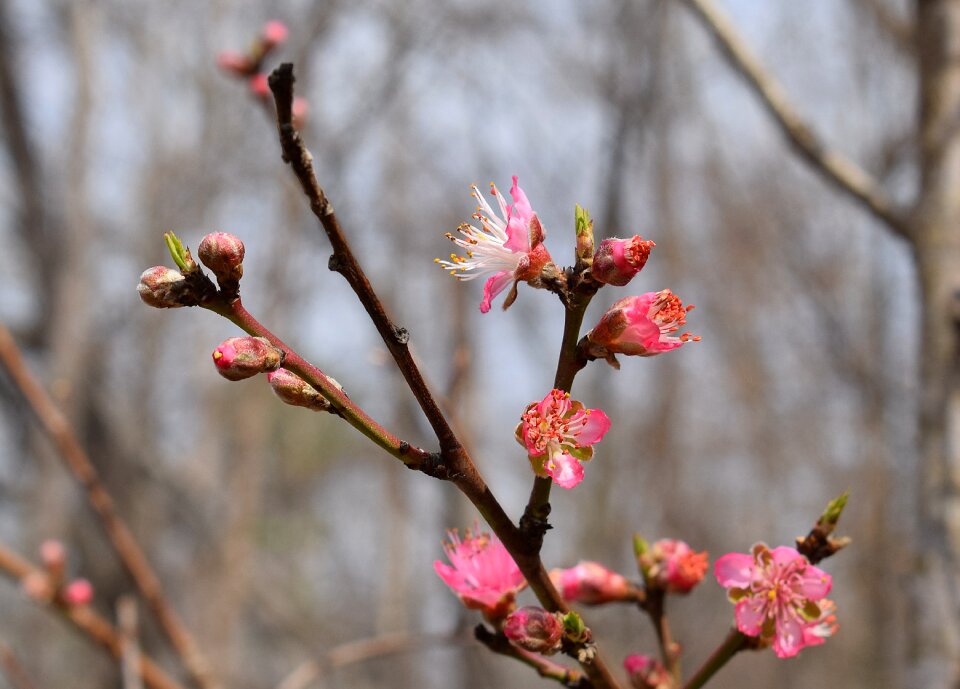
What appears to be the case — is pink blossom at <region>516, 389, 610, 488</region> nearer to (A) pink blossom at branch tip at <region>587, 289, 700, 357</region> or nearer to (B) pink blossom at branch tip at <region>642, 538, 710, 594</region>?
(A) pink blossom at branch tip at <region>587, 289, 700, 357</region>

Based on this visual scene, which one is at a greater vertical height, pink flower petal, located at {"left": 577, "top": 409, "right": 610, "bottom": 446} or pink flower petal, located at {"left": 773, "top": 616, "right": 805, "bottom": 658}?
pink flower petal, located at {"left": 577, "top": 409, "right": 610, "bottom": 446}

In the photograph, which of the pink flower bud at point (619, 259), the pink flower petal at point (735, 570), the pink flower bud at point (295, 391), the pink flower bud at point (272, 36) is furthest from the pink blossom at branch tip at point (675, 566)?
the pink flower bud at point (272, 36)

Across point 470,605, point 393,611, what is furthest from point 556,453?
point 393,611

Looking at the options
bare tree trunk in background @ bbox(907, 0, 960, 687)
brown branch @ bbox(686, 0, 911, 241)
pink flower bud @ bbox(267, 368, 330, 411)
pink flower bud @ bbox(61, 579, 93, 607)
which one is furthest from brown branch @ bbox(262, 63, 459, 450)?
pink flower bud @ bbox(61, 579, 93, 607)

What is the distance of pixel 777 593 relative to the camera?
37.5 inches

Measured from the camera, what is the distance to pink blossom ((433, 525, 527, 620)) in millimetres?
977

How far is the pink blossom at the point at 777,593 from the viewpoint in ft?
3.08

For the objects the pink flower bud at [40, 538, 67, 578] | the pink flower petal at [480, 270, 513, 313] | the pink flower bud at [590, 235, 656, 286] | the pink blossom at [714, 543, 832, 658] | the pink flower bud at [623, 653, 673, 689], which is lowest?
the pink flower bud at [623, 653, 673, 689]

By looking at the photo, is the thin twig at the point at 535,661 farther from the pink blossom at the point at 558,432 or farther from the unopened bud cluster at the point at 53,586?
the unopened bud cluster at the point at 53,586

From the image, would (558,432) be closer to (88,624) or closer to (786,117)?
(786,117)

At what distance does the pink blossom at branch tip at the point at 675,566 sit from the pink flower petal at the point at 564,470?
245 mm

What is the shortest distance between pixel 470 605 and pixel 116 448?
194 inches

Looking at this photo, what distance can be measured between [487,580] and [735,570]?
29 cm

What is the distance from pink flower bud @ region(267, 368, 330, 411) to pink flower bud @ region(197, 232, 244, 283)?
0.10 metres
